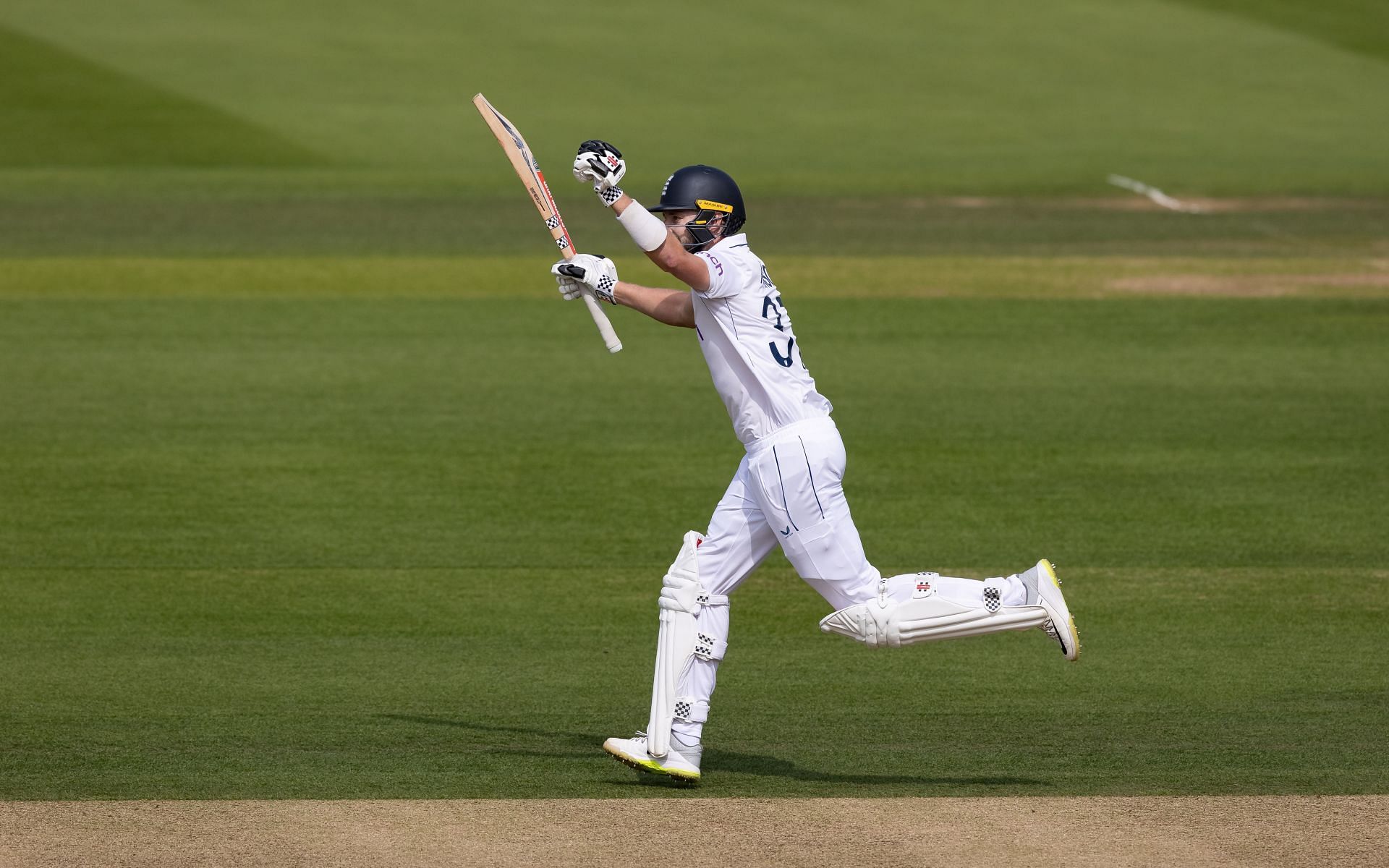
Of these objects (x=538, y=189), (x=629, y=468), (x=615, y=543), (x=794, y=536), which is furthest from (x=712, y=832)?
→ (x=629, y=468)

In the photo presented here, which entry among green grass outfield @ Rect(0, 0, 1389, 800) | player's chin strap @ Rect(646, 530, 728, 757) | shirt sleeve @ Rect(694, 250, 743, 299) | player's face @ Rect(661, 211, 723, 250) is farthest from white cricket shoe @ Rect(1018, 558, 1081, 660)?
player's face @ Rect(661, 211, 723, 250)

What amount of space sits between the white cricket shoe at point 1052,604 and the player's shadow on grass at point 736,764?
1.85ft

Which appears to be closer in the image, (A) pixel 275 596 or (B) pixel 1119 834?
(B) pixel 1119 834

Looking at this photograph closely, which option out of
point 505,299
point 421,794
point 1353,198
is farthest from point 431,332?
point 1353,198

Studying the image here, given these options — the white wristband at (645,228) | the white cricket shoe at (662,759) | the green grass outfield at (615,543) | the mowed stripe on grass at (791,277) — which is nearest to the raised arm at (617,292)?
the white wristband at (645,228)

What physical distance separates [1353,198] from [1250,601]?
1903 centimetres

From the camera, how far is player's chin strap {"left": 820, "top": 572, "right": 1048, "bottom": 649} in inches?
281

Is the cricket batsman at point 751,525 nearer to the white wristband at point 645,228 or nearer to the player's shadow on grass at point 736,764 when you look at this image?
the white wristband at point 645,228

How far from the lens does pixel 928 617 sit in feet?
23.5

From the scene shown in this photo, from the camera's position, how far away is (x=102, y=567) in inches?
416

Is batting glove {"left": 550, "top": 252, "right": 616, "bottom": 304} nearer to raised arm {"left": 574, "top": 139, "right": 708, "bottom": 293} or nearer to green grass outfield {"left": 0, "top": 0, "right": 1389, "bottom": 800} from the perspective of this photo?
raised arm {"left": 574, "top": 139, "right": 708, "bottom": 293}

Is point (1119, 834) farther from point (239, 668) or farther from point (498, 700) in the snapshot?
point (239, 668)

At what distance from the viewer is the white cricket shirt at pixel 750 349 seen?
288 inches

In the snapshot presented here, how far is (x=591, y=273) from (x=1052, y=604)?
7.66ft
